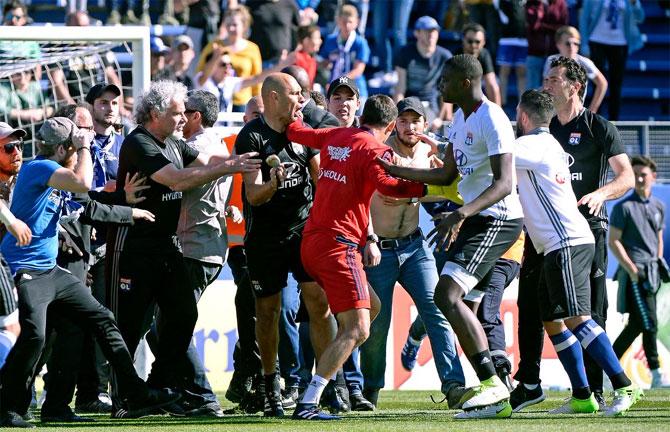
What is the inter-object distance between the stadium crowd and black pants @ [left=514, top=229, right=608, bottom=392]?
0.05 ft

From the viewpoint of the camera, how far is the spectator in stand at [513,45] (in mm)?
17438

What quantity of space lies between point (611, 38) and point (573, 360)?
8.98 metres

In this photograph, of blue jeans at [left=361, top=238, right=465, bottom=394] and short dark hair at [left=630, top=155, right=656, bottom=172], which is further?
short dark hair at [left=630, top=155, right=656, bottom=172]

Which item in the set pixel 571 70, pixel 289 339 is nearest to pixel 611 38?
pixel 571 70

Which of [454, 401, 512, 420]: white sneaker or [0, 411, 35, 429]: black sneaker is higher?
[454, 401, 512, 420]: white sneaker

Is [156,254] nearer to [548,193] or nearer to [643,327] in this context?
[548,193]

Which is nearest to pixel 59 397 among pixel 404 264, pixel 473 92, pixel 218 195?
pixel 218 195

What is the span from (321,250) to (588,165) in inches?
101

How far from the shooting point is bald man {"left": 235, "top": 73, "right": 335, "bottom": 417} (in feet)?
28.7

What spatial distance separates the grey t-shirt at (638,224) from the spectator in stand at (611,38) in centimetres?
371

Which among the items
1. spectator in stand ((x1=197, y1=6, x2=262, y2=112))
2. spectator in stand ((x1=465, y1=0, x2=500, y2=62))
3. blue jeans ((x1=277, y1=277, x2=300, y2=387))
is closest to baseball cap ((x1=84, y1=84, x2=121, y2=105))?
blue jeans ((x1=277, y1=277, x2=300, y2=387))

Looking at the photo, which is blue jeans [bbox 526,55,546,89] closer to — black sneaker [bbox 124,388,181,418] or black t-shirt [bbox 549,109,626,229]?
→ black t-shirt [bbox 549,109,626,229]

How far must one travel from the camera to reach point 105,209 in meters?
8.95

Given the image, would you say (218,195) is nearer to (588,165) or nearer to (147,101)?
(147,101)
